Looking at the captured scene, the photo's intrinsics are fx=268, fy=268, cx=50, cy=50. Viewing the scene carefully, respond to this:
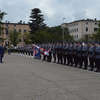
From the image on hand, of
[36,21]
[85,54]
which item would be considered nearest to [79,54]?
[85,54]

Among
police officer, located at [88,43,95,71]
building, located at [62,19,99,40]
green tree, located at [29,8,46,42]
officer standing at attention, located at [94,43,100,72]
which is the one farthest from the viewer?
building, located at [62,19,99,40]

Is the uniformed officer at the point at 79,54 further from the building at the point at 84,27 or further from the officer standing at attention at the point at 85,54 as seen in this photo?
the building at the point at 84,27

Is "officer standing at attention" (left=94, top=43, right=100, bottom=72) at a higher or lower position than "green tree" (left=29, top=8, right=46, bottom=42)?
lower

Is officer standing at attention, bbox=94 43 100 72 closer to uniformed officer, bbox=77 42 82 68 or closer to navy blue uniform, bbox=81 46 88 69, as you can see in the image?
navy blue uniform, bbox=81 46 88 69

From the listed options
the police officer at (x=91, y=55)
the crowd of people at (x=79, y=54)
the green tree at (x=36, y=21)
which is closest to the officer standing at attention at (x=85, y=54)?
the crowd of people at (x=79, y=54)

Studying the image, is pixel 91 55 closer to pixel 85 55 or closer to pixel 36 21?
pixel 85 55

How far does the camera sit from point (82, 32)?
123562mm

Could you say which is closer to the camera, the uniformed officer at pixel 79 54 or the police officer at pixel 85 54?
the police officer at pixel 85 54

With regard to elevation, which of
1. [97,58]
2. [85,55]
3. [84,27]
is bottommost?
[97,58]

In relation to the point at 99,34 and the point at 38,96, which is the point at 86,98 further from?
the point at 99,34

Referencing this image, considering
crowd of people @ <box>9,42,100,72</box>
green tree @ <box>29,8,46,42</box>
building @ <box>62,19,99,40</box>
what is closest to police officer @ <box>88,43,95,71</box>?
crowd of people @ <box>9,42,100,72</box>

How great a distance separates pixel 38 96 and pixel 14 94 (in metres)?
0.80

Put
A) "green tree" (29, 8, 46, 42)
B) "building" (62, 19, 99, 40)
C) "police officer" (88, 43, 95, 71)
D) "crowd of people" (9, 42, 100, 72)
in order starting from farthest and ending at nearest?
"building" (62, 19, 99, 40), "green tree" (29, 8, 46, 42), "police officer" (88, 43, 95, 71), "crowd of people" (9, 42, 100, 72)

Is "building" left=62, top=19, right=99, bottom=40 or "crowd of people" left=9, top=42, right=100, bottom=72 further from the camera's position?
"building" left=62, top=19, right=99, bottom=40
